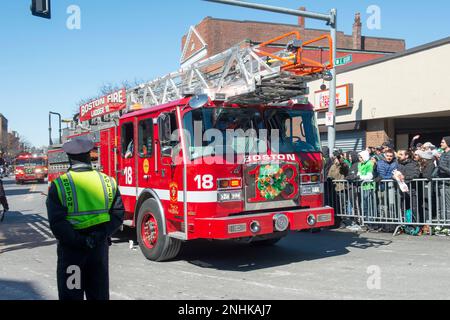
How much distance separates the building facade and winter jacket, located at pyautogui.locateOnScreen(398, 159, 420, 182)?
5928mm

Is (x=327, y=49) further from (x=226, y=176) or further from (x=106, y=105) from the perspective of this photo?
(x=226, y=176)

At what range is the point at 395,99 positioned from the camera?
1656 cm

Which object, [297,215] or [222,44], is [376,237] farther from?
[222,44]

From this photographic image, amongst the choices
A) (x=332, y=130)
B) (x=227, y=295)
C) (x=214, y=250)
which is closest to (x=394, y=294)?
(x=227, y=295)

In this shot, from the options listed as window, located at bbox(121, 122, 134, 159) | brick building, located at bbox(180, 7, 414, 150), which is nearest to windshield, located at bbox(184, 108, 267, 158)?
window, located at bbox(121, 122, 134, 159)

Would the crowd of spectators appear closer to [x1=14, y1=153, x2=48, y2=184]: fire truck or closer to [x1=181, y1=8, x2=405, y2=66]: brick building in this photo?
[x1=181, y1=8, x2=405, y2=66]: brick building

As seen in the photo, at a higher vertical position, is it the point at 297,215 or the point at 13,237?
the point at 297,215

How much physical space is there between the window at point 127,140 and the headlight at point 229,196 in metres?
2.50

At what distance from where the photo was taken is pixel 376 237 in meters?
9.62

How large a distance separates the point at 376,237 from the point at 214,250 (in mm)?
3400

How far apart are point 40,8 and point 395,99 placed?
1193cm

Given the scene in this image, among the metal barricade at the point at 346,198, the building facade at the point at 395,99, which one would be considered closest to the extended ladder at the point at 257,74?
the metal barricade at the point at 346,198

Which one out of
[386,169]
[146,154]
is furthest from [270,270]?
[386,169]
